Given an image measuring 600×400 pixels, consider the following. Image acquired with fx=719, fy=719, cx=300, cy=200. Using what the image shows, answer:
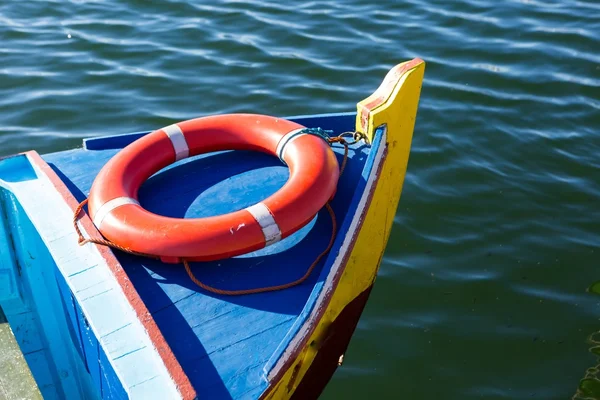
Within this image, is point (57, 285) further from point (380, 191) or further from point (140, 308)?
point (380, 191)

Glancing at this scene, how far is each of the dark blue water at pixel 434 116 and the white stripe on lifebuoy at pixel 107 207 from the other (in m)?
1.49

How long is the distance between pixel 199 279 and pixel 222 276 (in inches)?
3.8

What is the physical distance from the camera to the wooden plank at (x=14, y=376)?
3.31 meters

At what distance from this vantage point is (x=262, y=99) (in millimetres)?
6004

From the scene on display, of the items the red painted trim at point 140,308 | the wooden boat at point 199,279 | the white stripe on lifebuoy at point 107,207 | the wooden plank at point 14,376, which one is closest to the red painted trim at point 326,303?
the wooden boat at point 199,279

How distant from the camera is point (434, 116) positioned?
583cm

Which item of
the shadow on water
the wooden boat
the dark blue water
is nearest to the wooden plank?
the wooden boat

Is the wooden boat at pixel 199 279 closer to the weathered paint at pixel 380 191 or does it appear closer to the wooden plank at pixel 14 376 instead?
the weathered paint at pixel 380 191

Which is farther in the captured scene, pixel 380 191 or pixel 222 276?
pixel 380 191

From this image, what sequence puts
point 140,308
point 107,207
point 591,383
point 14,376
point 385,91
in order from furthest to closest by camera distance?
point 591,383 < point 385,91 < point 14,376 < point 107,207 < point 140,308

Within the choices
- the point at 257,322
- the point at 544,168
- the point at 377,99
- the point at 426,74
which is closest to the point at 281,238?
the point at 257,322

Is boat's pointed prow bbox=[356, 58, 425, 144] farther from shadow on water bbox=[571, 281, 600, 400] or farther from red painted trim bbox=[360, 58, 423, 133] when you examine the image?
shadow on water bbox=[571, 281, 600, 400]

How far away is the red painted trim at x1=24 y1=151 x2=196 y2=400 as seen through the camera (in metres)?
2.49

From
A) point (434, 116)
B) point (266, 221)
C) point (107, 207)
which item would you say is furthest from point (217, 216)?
point (434, 116)
